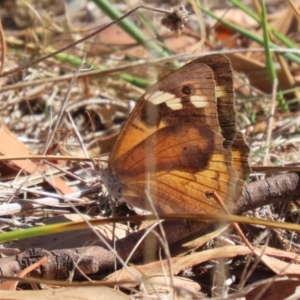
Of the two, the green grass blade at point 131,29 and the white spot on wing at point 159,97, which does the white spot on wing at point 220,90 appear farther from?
the green grass blade at point 131,29

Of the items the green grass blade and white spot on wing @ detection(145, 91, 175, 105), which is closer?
white spot on wing @ detection(145, 91, 175, 105)

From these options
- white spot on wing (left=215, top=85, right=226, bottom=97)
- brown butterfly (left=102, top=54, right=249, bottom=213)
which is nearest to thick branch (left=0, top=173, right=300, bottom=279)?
brown butterfly (left=102, top=54, right=249, bottom=213)

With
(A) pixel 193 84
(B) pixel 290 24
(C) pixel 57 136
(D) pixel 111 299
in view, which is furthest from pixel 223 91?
(B) pixel 290 24

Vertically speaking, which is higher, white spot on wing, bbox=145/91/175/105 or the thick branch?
white spot on wing, bbox=145/91/175/105

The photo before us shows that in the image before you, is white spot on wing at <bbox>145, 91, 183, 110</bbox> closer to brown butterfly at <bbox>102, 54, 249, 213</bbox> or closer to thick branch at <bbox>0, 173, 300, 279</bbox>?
brown butterfly at <bbox>102, 54, 249, 213</bbox>

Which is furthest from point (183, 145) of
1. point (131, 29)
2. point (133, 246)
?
point (131, 29)

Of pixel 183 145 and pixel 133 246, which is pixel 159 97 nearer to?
pixel 183 145

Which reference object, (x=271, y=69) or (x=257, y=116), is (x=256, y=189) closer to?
(x=271, y=69)

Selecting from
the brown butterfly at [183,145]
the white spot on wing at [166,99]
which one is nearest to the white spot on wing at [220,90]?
the brown butterfly at [183,145]
